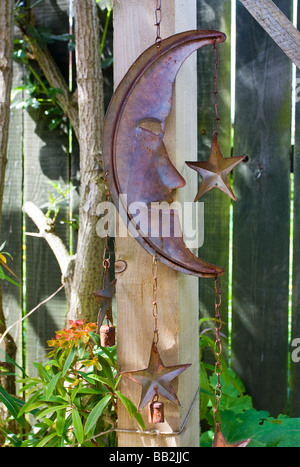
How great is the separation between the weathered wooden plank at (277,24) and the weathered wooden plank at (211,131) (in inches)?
31.2

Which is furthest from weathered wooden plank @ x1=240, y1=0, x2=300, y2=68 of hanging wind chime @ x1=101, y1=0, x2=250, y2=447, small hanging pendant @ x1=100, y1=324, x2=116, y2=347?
small hanging pendant @ x1=100, y1=324, x2=116, y2=347

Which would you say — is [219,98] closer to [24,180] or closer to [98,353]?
[24,180]

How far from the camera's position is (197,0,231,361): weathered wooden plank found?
2209 millimetres

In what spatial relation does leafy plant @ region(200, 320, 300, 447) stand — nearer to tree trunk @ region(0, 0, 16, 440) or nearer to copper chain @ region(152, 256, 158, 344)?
copper chain @ region(152, 256, 158, 344)

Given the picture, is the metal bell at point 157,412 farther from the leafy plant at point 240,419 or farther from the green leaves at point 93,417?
the leafy plant at point 240,419

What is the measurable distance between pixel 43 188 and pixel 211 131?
2.96 feet

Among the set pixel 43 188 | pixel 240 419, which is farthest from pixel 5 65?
pixel 240 419

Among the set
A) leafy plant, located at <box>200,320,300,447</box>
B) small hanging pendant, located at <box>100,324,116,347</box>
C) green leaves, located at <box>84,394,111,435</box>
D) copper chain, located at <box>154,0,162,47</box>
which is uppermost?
copper chain, located at <box>154,0,162,47</box>

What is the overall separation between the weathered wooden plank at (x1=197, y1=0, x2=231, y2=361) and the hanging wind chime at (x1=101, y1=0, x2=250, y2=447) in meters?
0.93

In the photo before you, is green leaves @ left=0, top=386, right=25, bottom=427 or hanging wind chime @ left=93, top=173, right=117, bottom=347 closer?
hanging wind chime @ left=93, top=173, right=117, bottom=347

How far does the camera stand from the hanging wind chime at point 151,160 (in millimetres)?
1286

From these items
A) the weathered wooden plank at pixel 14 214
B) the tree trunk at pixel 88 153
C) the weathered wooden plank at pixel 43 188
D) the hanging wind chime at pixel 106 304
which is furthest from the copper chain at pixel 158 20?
the weathered wooden plank at pixel 14 214

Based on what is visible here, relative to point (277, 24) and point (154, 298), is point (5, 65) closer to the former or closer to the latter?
point (277, 24)

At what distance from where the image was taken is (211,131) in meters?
2.25
